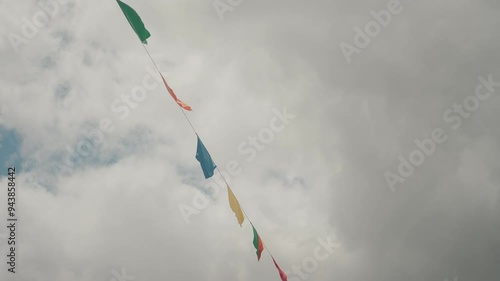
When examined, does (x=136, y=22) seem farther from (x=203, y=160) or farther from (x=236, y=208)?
(x=236, y=208)

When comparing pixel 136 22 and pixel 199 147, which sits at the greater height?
pixel 136 22

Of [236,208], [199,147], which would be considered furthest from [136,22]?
[236,208]

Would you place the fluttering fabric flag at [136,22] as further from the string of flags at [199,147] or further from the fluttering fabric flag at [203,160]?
the fluttering fabric flag at [203,160]

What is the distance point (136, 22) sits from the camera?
13078 millimetres

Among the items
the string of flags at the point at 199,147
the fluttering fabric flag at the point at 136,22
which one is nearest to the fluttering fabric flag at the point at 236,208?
the string of flags at the point at 199,147

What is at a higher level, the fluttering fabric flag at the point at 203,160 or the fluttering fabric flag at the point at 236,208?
the fluttering fabric flag at the point at 203,160

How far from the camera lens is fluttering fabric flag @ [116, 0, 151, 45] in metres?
12.9

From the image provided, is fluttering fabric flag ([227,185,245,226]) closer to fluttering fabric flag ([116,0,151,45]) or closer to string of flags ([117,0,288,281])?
string of flags ([117,0,288,281])

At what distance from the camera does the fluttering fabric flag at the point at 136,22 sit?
1292 centimetres

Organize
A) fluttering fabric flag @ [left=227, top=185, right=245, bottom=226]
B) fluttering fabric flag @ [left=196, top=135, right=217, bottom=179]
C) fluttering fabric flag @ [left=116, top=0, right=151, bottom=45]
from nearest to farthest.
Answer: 1. fluttering fabric flag @ [left=116, top=0, right=151, bottom=45]
2. fluttering fabric flag @ [left=196, top=135, right=217, bottom=179]
3. fluttering fabric flag @ [left=227, top=185, right=245, bottom=226]

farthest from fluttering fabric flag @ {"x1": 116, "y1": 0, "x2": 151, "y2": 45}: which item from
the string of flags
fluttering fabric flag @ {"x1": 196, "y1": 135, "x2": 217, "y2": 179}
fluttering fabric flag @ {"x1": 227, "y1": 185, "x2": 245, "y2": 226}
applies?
fluttering fabric flag @ {"x1": 227, "y1": 185, "x2": 245, "y2": 226}

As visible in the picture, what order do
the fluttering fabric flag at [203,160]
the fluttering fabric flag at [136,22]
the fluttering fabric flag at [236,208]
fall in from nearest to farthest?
the fluttering fabric flag at [136,22], the fluttering fabric flag at [203,160], the fluttering fabric flag at [236,208]

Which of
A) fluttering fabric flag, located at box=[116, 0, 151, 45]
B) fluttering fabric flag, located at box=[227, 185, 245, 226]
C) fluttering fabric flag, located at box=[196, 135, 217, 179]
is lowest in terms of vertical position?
fluttering fabric flag, located at box=[227, 185, 245, 226]

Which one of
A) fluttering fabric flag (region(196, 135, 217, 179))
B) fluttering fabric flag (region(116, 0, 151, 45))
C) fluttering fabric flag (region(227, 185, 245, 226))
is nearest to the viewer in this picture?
fluttering fabric flag (region(116, 0, 151, 45))
